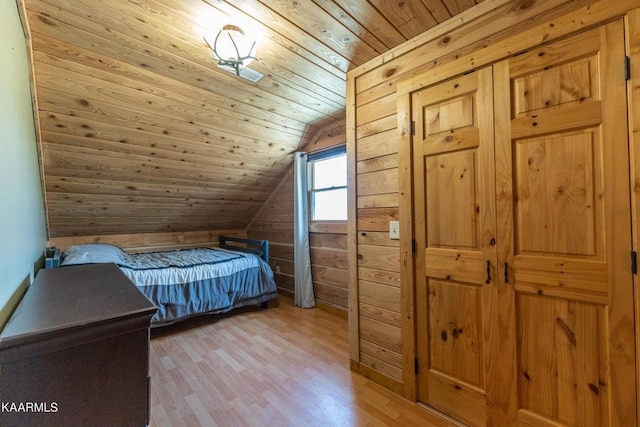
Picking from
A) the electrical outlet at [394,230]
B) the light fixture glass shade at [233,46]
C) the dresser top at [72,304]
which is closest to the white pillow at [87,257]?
the dresser top at [72,304]

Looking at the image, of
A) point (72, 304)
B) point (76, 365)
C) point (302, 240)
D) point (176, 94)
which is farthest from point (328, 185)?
point (76, 365)

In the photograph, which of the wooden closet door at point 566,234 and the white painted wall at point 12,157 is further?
the wooden closet door at point 566,234

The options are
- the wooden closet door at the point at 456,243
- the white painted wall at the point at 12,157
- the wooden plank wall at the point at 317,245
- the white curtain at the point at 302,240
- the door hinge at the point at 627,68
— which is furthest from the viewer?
the white curtain at the point at 302,240

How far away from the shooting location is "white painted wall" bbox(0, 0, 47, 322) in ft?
3.28

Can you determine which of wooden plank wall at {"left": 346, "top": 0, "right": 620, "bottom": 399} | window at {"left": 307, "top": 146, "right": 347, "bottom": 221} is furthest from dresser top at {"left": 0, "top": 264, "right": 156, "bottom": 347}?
window at {"left": 307, "top": 146, "right": 347, "bottom": 221}

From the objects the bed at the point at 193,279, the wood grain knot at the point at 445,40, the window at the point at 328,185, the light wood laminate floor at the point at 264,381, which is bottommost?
the light wood laminate floor at the point at 264,381

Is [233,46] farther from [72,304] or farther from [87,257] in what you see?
[87,257]

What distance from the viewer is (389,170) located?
1.87m

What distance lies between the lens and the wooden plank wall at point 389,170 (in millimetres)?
1465

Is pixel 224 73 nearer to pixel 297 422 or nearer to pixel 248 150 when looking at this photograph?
pixel 248 150

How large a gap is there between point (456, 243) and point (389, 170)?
65cm

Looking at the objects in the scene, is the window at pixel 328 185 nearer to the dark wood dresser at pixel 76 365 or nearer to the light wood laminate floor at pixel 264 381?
the light wood laminate floor at pixel 264 381

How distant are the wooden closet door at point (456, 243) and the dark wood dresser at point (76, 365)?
1.50m

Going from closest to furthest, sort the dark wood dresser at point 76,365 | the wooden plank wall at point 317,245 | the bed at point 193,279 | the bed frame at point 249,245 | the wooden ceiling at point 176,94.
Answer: the dark wood dresser at point 76,365 → the wooden ceiling at point 176,94 → the bed at point 193,279 → the wooden plank wall at point 317,245 → the bed frame at point 249,245
